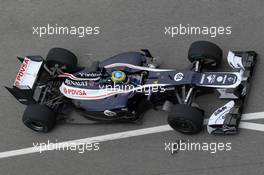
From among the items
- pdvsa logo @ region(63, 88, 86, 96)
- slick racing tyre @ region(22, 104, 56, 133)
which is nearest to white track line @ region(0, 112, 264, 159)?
slick racing tyre @ region(22, 104, 56, 133)

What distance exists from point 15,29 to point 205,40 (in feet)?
12.7

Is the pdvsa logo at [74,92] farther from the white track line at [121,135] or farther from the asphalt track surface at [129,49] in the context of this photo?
the white track line at [121,135]

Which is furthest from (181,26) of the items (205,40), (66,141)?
(66,141)

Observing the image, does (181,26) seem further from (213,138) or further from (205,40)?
(213,138)

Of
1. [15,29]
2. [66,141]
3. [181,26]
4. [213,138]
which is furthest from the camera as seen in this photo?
[15,29]

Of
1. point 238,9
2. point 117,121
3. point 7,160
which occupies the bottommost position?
point 7,160

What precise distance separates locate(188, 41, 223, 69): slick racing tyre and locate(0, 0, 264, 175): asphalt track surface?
33 centimetres

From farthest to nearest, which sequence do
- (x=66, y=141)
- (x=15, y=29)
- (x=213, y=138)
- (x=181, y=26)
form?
(x=15, y=29), (x=181, y=26), (x=66, y=141), (x=213, y=138)

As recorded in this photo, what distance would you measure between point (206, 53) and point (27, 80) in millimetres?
3072

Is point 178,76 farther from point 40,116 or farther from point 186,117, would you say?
point 40,116

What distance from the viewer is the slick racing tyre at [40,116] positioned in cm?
952

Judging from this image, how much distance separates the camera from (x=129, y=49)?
10570 mm

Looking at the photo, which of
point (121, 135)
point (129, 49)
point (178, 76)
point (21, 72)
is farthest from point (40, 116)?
point (178, 76)

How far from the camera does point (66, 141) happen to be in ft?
32.2
